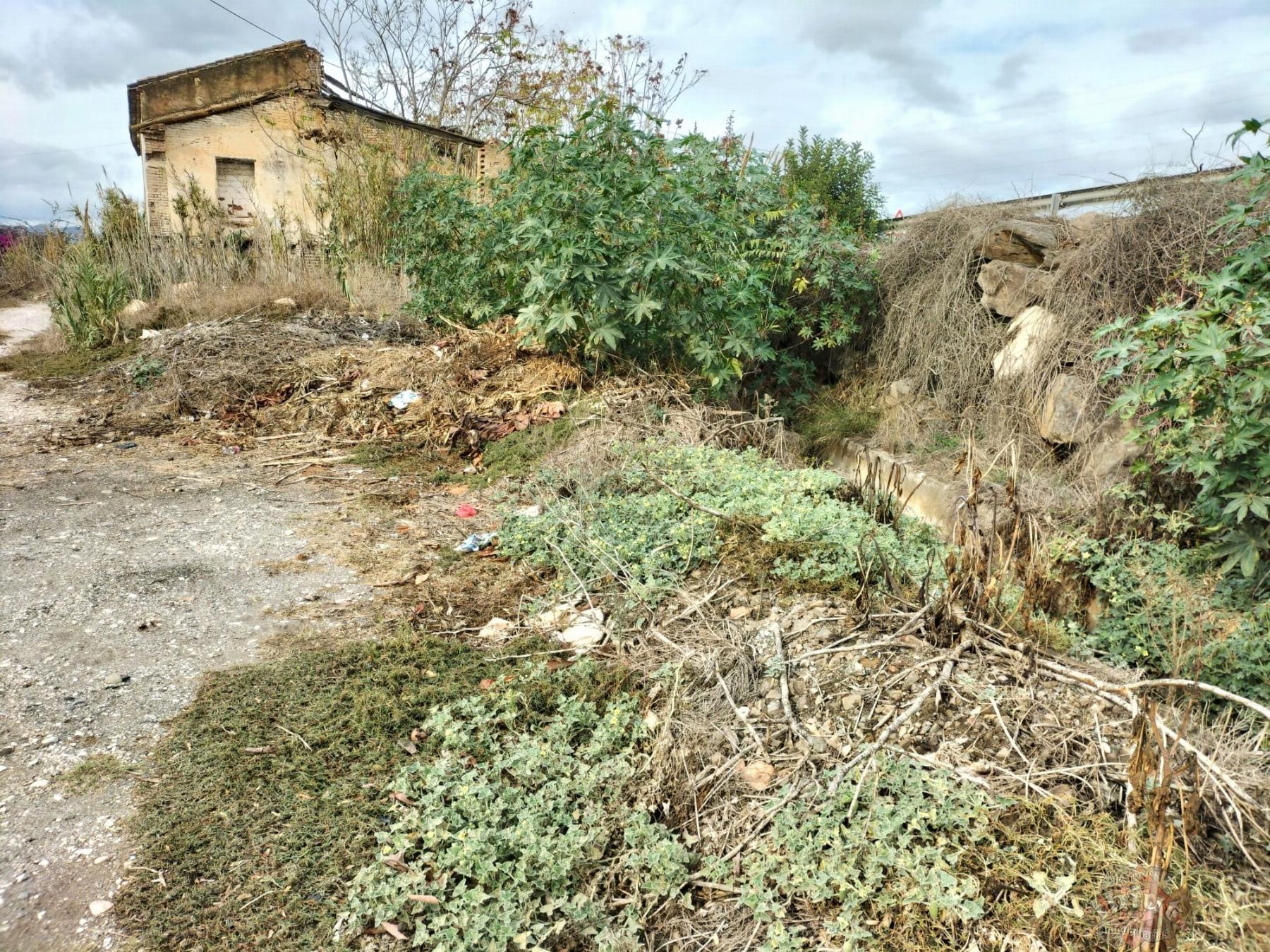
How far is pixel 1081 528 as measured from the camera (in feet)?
15.7

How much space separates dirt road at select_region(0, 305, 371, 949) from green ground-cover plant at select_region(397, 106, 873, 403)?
2.08 m

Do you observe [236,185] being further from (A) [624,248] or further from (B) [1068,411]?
(B) [1068,411]

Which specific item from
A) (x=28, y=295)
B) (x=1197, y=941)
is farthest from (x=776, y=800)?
(x=28, y=295)

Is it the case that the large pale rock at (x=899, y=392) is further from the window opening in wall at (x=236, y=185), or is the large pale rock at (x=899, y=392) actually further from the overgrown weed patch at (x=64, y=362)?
the window opening in wall at (x=236, y=185)

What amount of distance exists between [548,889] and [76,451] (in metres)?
5.45

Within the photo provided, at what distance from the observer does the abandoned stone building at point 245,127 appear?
1383 centimetres

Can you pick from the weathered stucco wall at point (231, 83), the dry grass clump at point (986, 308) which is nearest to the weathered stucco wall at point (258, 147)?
the weathered stucco wall at point (231, 83)

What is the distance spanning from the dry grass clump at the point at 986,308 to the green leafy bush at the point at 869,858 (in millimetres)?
4157

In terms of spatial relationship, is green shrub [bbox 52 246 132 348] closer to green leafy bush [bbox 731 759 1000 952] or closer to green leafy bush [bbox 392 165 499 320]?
green leafy bush [bbox 392 165 499 320]

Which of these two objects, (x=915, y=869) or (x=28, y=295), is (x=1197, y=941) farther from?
(x=28, y=295)

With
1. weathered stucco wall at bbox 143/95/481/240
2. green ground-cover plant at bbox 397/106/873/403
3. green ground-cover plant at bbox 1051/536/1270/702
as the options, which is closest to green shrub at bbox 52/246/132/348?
weathered stucco wall at bbox 143/95/481/240

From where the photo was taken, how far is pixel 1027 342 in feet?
21.2

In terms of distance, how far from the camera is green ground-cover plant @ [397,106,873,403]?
5.02 metres

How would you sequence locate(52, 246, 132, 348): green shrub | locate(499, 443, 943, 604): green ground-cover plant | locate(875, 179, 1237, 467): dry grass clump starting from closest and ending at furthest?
locate(499, 443, 943, 604): green ground-cover plant < locate(875, 179, 1237, 467): dry grass clump < locate(52, 246, 132, 348): green shrub
